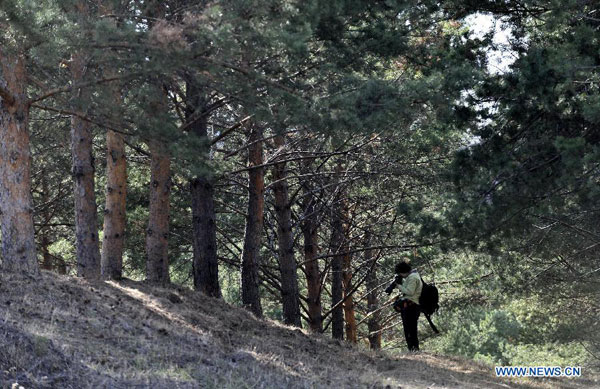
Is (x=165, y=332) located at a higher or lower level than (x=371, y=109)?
lower

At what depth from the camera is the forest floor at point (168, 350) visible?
276 inches

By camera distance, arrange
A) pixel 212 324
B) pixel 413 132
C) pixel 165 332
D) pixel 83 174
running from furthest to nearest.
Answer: pixel 413 132 < pixel 83 174 < pixel 212 324 < pixel 165 332

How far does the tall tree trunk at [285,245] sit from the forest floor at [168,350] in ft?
9.32

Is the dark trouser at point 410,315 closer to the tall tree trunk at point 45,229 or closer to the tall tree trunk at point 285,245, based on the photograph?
the tall tree trunk at point 285,245

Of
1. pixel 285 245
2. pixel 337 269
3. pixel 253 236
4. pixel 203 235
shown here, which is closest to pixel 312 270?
pixel 337 269

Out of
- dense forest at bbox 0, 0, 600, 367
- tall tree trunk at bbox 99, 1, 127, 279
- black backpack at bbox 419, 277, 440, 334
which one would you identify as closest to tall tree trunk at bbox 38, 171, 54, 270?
dense forest at bbox 0, 0, 600, 367

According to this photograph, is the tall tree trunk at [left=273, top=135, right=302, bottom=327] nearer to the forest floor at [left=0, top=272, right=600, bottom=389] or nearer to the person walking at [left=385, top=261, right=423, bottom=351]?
the forest floor at [left=0, top=272, right=600, bottom=389]

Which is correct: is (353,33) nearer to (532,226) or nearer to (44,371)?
(532,226)

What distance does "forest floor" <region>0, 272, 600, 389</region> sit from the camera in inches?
276

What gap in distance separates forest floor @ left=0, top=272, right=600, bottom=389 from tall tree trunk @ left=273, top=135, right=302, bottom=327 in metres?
2.84

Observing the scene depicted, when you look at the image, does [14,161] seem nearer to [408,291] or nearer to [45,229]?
[408,291]

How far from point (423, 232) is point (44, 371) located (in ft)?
23.4

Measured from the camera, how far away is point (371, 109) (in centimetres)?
1065

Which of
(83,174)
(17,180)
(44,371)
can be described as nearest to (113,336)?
(44,371)
